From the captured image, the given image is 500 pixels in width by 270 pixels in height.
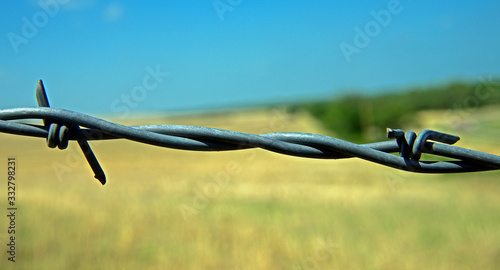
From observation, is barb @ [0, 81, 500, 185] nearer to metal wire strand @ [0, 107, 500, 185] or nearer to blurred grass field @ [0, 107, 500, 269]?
metal wire strand @ [0, 107, 500, 185]

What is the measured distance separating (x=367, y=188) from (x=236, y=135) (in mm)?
11959

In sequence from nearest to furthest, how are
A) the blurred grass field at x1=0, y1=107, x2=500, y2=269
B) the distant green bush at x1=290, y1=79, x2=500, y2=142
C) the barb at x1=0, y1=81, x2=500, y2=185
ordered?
the barb at x1=0, y1=81, x2=500, y2=185, the blurred grass field at x1=0, y1=107, x2=500, y2=269, the distant green bush at x1=290, y1=79, x2=500, y2=142

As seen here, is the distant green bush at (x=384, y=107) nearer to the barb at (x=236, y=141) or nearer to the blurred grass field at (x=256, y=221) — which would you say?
the blurred grass field at (x=256, y=221)

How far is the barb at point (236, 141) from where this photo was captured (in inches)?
32.7

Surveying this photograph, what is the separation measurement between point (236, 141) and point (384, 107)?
2483 centimetres

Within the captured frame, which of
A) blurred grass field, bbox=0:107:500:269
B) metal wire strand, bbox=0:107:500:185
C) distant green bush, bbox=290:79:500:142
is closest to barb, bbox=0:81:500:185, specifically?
metal wire strand, bbox=0:107:500:185

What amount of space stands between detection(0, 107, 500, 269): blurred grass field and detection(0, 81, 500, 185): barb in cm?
185

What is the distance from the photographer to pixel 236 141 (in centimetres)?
86

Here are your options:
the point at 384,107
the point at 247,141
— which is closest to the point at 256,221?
the point at 247,141

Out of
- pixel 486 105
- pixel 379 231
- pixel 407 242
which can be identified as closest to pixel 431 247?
pixel 407 242

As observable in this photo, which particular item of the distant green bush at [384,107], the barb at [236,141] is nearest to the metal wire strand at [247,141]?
the barb at [236,141]

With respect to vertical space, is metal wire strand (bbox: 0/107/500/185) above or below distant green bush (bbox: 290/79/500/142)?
below

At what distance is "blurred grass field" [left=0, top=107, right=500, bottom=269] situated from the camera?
584cm

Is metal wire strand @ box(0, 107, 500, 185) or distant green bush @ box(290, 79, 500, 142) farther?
distant green bush @ box(290, 79, 500, 142)
